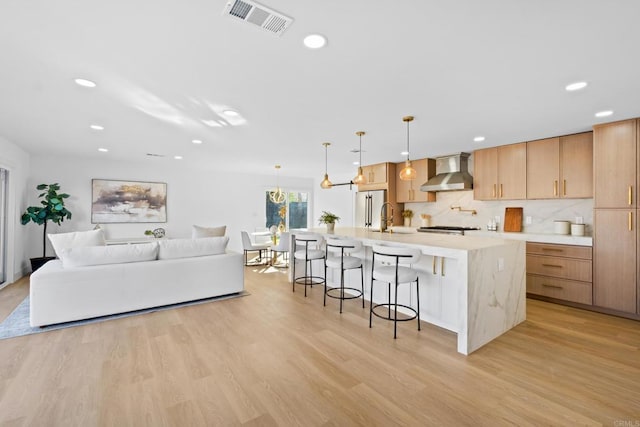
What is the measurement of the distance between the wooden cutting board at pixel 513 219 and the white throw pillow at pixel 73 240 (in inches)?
272

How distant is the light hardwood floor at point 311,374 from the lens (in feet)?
6.17

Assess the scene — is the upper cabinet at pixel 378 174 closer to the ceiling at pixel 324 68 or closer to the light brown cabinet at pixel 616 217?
the ceiling at pixel 324 68

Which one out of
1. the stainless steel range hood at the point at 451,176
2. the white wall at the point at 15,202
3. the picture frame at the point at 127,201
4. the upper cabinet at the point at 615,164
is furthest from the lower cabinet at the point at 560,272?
the white wall at the point at 15,202

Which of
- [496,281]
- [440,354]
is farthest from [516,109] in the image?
[440,354]

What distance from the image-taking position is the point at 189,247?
162 inches

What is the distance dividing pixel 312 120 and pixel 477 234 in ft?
12.0

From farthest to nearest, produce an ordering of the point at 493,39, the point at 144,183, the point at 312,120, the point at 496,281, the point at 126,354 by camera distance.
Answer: the point at 144,183 < the point at 312,120 < the point at 496,281 < the point at 126,354 < the point at 493,39

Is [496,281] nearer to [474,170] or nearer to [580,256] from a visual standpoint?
[580,256]

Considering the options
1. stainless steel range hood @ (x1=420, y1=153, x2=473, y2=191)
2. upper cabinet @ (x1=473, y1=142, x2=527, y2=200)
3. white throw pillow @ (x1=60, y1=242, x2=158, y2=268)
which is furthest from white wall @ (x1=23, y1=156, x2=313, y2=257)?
upper cabinet @ (x1=473, y1=142, x2=527, y2=200)

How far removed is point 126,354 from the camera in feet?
8.63

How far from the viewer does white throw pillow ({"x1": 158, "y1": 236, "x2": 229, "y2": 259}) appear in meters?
3.96

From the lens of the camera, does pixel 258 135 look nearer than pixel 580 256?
No

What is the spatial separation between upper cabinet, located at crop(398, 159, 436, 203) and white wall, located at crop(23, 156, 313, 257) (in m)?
4.19

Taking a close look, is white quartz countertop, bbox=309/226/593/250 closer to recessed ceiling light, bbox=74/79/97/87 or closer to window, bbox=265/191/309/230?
recessed ceiling light, bbox=74/79/97/87
